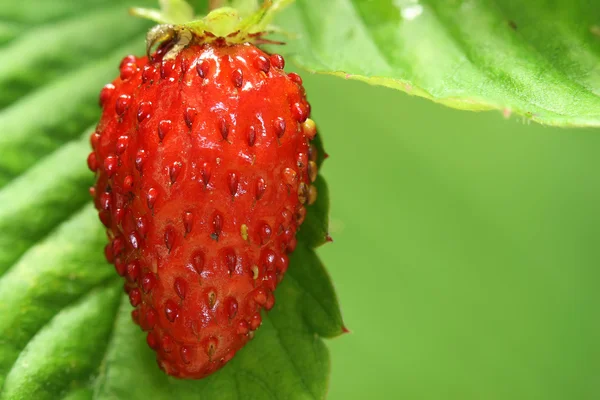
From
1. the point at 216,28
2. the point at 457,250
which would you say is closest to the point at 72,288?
the point at 216,28

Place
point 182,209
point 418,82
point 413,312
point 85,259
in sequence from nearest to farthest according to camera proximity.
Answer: point 182,209 < point 418,82 < point 85,259 < point 413,312

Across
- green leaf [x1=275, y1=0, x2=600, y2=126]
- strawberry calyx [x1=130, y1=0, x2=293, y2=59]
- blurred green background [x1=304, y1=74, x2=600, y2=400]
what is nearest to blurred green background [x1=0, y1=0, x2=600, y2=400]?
blurred green background [x1=304, y1=74, x2=600, y2=400]

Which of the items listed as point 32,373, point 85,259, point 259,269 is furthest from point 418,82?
point 32,373

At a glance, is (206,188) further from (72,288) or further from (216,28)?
(72,288)

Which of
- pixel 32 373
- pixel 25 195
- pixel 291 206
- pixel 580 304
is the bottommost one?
pixel 580 304

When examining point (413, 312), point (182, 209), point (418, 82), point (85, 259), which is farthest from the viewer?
point (413, 312)

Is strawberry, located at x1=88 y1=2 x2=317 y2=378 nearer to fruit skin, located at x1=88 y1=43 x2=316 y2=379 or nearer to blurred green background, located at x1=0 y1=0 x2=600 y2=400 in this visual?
fruit skin, located at x1=88 y1=43 x2=316 y2=379

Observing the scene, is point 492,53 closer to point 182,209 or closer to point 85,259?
point 182,209
